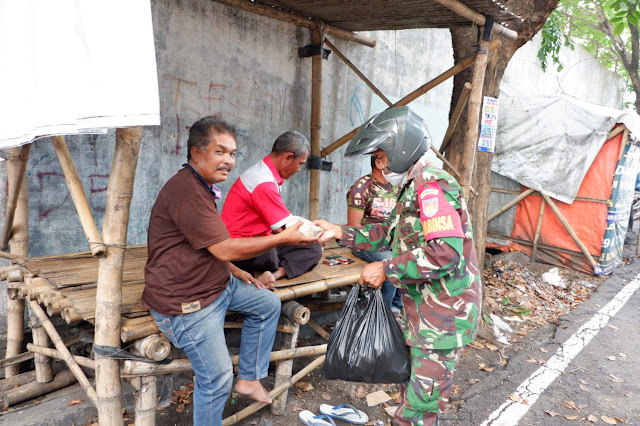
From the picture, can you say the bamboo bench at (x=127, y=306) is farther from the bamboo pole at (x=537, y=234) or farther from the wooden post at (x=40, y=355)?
the bamboo pole at (x=537, y=234)

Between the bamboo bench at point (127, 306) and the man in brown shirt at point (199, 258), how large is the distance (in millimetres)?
173

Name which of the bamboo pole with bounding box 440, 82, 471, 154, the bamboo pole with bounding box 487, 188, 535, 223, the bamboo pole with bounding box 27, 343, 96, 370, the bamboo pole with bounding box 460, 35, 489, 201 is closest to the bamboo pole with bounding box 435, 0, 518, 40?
the bamboo pole with bounding box 460, 35, 489, 201

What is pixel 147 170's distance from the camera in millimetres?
4164

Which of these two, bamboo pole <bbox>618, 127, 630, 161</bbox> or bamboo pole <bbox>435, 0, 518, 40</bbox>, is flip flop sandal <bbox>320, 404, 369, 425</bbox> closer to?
bamboo pole <bbox>435, 0, 518, 40</bbox>

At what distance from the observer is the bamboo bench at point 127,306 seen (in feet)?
8.15

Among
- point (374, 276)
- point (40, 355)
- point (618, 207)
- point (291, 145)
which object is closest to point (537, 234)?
point (618, 207)

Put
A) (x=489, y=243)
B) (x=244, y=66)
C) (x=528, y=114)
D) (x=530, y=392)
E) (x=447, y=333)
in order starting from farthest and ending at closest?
(x=489, y=243), (x=528, y=114), (x=244, y=66), (x=530, y=392), (x=447, y=333)

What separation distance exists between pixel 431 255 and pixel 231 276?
1370 mm

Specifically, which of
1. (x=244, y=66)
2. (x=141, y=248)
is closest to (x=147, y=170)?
(x=141, y=248)

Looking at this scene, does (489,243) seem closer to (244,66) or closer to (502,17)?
(502,17)

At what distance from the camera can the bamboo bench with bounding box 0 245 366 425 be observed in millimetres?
2484

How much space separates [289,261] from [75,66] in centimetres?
211

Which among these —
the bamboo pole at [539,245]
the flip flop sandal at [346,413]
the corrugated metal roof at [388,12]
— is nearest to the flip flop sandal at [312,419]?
the flip flop sandal at [346,413]

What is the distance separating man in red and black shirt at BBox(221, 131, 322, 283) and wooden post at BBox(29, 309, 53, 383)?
1491mm
